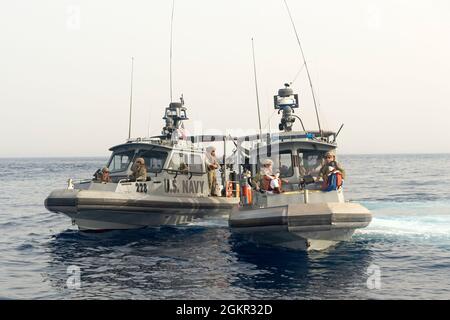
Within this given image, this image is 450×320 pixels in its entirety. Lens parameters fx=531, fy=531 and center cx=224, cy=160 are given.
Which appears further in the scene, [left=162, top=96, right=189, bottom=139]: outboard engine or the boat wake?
[left=162, top=96, right=189, bottom=139]: outboard engine

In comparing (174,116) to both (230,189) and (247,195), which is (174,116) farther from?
(247,195)

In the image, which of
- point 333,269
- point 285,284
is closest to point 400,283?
point 333,269

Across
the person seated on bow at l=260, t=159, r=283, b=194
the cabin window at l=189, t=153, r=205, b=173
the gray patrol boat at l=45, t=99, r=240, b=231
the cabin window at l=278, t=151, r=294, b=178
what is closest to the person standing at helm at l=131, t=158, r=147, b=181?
the gray patrol boat at l=45, t=99, r=240, b=231

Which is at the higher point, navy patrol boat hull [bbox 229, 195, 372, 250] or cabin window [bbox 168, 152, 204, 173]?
cabin window [bbox 168, 152, 204, 173]

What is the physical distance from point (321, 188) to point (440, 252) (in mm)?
3319

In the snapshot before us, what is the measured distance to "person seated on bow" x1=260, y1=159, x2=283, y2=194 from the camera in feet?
42.7

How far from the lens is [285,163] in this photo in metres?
14.4

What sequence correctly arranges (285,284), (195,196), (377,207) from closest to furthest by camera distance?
1. (285,284)
2. (195,196)
3. (377,207)

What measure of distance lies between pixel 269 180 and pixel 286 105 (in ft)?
14.2

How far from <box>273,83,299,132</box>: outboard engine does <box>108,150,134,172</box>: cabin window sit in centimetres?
524

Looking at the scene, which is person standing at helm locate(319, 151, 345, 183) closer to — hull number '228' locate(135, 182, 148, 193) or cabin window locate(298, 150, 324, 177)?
cabin window locate(298, 150, 324, 177)

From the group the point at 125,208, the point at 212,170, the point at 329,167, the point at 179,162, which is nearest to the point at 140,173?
the point at 125,208

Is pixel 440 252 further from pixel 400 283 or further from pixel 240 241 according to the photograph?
pixel 240 241
